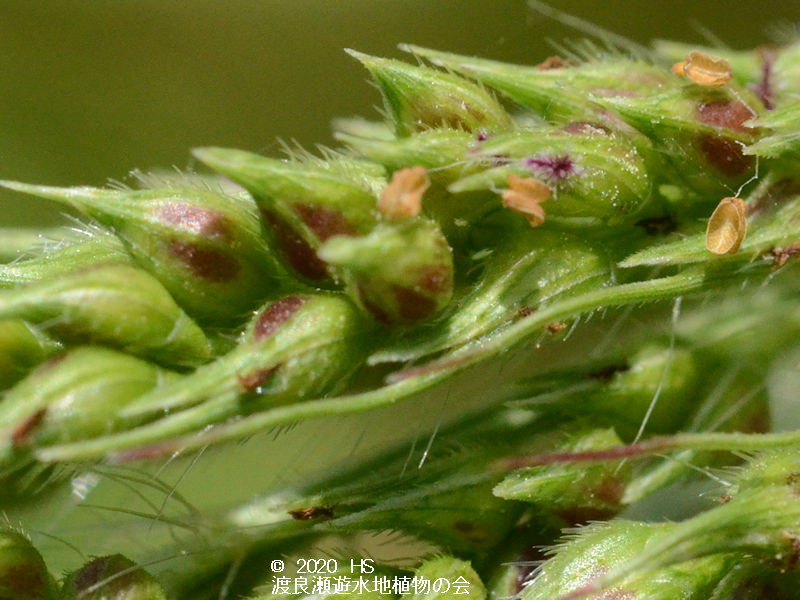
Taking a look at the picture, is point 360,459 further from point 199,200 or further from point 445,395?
point 199,200

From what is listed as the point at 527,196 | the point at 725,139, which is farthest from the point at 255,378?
the point at 725,139

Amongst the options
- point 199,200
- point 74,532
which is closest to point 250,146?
point 74,532

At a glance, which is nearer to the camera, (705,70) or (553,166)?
(553,166)

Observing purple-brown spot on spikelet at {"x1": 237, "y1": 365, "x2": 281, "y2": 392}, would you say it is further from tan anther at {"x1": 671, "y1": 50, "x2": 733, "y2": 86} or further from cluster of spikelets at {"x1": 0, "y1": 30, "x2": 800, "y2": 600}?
tan anther at {"x1": 671, "y1": 50, "x2": 733, "y2": 86}

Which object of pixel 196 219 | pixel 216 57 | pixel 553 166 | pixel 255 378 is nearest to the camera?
pixel 255 378

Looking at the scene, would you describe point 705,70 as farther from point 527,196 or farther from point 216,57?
point 216,57

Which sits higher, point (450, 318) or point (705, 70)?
point (705, 70)

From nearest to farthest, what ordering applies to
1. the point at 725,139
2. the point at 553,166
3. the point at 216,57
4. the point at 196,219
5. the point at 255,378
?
the point at 255,378
the point at 196,219
the point at 553,166
the point at 725,139
the point at 216,57

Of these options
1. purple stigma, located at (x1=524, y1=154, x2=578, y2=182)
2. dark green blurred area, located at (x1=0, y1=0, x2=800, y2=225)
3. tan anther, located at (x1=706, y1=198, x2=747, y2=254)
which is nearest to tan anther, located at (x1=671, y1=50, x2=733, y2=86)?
tan anther, located at (x1=706, y1=198, x2=747, y2=254)

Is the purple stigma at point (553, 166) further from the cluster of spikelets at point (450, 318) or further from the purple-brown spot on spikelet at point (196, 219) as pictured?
the purple-brown spot on spikelet at point (196, 219)
